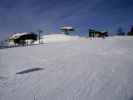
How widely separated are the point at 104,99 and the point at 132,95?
0.90 metres

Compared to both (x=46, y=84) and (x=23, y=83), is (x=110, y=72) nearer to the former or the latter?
(x=46, y=84)

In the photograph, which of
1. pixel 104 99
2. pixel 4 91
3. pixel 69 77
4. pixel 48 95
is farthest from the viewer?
pixel 69 77

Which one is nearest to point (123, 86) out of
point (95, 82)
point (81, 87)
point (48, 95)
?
point (95, 82)

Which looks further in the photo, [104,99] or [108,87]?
[108,87]

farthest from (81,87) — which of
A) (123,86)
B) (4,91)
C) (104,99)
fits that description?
(4,91)

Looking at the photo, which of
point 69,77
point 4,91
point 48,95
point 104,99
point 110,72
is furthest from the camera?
point 110,72

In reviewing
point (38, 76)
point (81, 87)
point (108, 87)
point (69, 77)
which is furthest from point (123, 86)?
point (38, 76)

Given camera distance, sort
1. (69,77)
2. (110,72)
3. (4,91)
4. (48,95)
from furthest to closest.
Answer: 1. (110,72)
2. (69,77)
3. (4,91)
4. (48,95)

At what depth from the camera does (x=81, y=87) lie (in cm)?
503

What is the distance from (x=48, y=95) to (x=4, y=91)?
1.45 metres

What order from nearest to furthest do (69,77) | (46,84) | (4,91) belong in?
(4,91) < (46,84) < (69,77)

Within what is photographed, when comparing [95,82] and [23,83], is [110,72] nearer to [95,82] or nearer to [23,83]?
[95,82]

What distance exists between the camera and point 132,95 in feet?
14.4

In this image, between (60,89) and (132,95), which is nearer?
(132,95)
